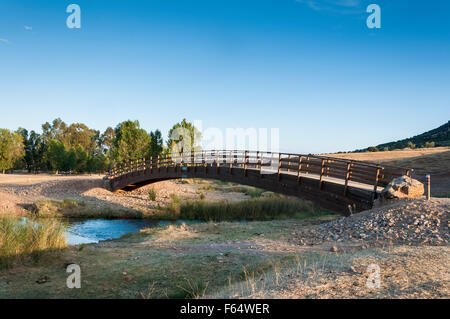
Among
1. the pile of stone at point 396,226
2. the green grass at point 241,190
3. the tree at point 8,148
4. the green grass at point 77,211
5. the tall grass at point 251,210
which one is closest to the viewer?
the pile of stone at point 396,226

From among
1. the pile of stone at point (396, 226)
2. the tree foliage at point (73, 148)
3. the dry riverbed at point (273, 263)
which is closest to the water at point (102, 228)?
the dry riverbed at point (273, 263)

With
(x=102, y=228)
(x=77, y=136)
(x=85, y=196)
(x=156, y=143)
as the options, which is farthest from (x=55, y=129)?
(x=102, y=228)

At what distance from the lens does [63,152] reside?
190 feet

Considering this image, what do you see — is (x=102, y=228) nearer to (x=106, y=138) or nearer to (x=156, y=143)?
(x=156, y=143)

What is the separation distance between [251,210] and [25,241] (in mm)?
15670

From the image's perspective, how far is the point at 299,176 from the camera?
16438mm

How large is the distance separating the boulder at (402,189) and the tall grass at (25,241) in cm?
1121

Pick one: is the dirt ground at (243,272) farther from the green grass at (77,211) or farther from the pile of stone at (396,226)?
the green grass at (77,211)

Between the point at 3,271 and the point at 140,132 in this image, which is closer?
the point at 3,271

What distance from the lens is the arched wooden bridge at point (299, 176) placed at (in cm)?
1337

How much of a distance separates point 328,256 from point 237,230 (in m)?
6.72

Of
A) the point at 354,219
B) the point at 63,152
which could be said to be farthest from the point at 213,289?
the point at 63,152
